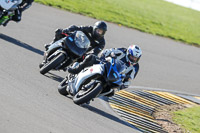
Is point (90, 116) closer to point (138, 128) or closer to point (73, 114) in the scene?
point (73, 114)

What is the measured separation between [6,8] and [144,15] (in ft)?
39.0

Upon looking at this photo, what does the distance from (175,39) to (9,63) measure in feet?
37.9

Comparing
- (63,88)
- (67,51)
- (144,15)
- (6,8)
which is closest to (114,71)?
(63,88)

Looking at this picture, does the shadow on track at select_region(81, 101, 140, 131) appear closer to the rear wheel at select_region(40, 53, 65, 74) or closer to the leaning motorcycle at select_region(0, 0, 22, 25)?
the rear wheel at select_region(40, 53, 65, 74)

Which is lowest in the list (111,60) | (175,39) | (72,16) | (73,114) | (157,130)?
(73,114)

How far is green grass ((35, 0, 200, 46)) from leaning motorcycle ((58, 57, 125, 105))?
35.7 feet

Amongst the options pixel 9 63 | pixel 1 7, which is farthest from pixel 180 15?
pixel 9 63

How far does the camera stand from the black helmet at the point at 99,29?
34.3 feet

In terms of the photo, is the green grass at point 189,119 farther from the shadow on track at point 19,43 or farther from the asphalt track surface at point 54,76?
the shadow on track at point 19,43

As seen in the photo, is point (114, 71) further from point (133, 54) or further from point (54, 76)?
point (54, 76)

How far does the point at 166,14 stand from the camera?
25953mm

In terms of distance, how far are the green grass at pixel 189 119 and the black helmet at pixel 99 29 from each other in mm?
2456

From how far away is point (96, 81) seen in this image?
346 inches

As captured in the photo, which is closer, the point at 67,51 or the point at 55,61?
the point at 55,61
